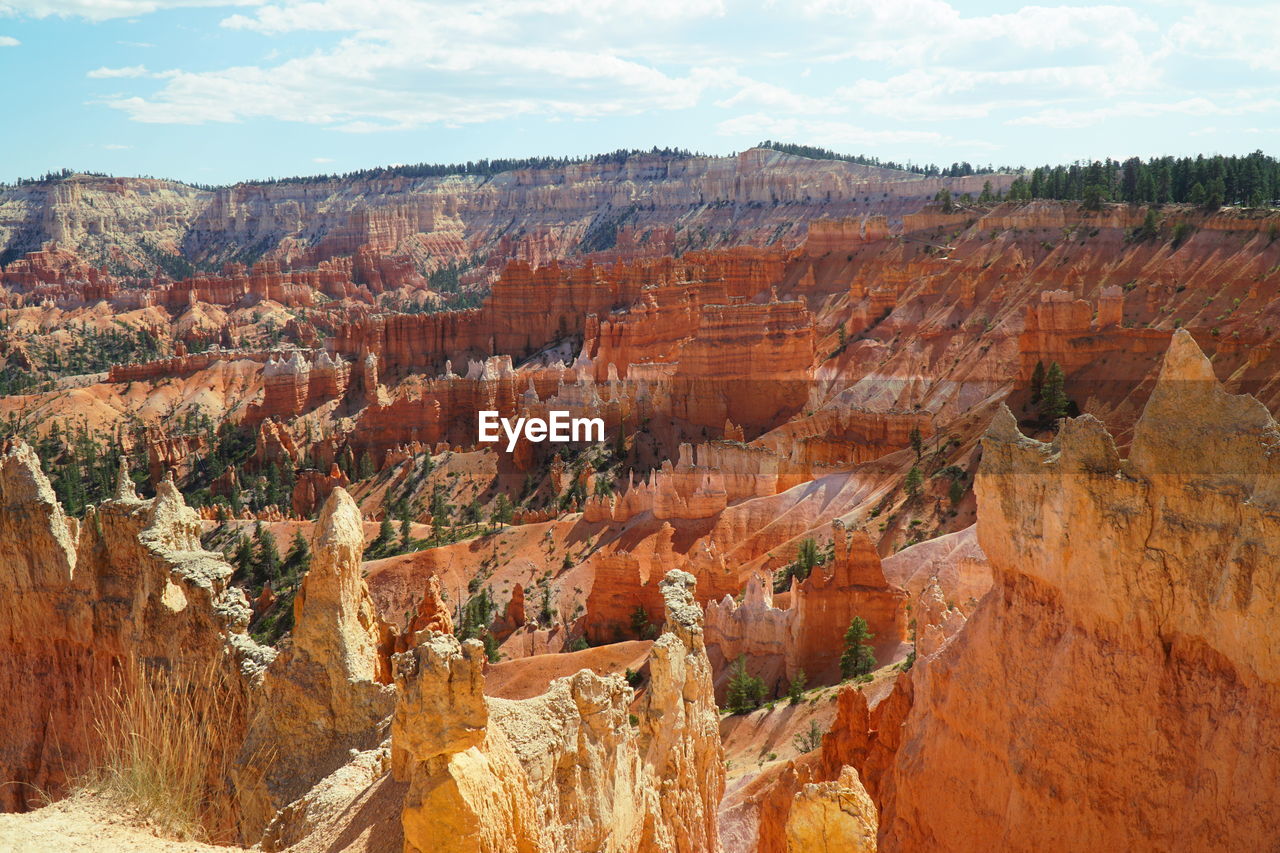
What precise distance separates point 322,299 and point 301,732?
150709 millimetres

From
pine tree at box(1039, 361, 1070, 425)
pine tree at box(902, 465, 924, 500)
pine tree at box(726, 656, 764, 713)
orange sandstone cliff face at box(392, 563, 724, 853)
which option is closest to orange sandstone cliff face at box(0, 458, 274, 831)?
orange sandstone cliff face at box(392, 563, 724, 853)

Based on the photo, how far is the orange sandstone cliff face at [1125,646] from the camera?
12438 mm

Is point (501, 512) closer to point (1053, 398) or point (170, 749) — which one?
point (1053, 398)

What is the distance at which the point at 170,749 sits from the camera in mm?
13164

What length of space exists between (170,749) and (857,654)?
19049 mm

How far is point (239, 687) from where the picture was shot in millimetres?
16250

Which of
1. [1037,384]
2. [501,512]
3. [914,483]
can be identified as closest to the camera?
[914,483]

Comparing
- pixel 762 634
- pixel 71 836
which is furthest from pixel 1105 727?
pixel 762 634

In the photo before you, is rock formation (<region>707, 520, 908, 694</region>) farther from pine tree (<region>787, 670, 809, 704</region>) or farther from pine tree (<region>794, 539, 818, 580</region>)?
pine tree (<region>794, 539, 818, 580</region>)

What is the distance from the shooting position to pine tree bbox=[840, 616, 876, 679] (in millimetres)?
28078

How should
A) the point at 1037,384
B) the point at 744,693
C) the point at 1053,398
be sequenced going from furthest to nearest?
the point at 1037,384 → the point at 1053,398 → the point at 744,693

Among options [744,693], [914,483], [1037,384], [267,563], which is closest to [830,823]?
[744,693]

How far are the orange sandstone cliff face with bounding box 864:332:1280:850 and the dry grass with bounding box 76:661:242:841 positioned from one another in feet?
32.8

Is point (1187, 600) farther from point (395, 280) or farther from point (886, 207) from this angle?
point (395, 280)
